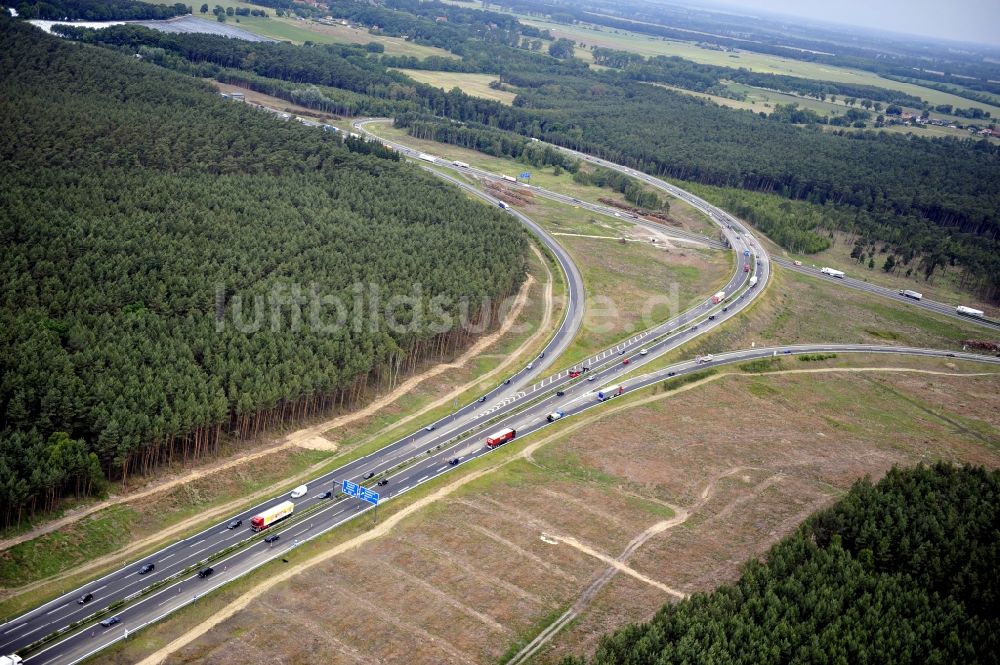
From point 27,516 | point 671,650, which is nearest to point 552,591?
point 671,650

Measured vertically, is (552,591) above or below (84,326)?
below

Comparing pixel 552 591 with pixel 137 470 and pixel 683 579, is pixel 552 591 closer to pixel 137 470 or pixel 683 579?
pixel 683 579

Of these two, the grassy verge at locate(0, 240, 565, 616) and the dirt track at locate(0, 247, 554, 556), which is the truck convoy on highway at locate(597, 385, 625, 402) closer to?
the dirt track at locate(0, 247, 554, 556)

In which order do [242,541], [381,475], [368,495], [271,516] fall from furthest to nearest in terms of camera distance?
1. [381,475]
2. [368,495]
3. [271,516]
4. [242,541]

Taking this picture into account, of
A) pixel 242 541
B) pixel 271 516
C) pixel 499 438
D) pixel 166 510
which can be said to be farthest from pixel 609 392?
pixel 166 510

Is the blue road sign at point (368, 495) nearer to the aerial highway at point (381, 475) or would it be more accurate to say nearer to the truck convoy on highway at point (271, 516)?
the aerial highway at point (381, 475)

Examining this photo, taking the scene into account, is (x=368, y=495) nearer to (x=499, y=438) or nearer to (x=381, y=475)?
(x=381, y=475)
